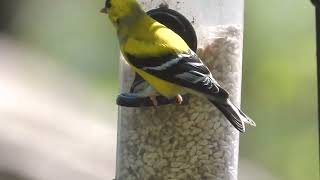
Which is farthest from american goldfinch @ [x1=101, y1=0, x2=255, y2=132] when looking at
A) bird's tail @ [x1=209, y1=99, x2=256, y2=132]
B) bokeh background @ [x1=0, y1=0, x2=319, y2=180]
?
bokeh background @ [x1=0, y1=0, x2=319, y2=180]

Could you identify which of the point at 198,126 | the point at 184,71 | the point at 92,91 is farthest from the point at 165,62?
the point at 92,91

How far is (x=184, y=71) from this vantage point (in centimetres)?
294

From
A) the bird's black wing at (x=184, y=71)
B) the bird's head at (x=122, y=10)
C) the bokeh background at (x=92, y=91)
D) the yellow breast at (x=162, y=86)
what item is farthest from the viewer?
the bokeh background at (x=92, y=91)

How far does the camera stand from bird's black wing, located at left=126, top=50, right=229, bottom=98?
114 inches

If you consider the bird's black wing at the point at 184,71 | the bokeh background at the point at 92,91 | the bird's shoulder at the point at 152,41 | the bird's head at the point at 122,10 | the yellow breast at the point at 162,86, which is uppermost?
the bird's head at the point at 122,10

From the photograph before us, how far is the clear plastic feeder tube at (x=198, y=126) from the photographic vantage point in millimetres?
3076

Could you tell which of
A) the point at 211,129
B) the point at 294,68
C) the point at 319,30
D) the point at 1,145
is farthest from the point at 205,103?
the point at 1,145

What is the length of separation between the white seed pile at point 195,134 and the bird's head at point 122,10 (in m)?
0.21

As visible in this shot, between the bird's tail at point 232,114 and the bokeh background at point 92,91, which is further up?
the bird's tail at point 232,114

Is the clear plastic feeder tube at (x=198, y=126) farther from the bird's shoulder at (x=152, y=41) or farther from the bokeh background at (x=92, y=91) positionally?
the bokeh background at (x=92, y=91)

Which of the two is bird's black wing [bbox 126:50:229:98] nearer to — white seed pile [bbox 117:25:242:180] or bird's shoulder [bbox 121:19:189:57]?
bird's shoulder [bbox 121:19:189:57]

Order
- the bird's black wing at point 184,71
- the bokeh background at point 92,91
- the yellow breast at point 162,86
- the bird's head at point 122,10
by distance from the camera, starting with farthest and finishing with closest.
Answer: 1. the bokeh background at point 92,91
2. the bird's head at point 122,10
3. the yellow breast at point 162,86
4. the bird's black wing at point 184,71

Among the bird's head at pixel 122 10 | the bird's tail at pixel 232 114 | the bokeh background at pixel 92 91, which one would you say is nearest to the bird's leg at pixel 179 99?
the bird's tail at pixel 232 114

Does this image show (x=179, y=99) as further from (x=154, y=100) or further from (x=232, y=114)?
(x=232, y=114)
